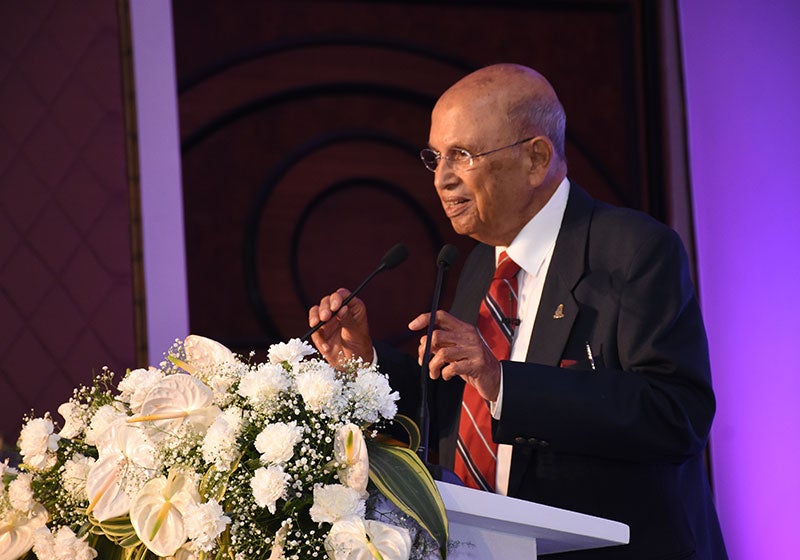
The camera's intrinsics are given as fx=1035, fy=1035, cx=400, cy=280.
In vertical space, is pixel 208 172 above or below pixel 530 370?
above

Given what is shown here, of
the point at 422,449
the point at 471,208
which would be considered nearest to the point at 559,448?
the point at 422,449

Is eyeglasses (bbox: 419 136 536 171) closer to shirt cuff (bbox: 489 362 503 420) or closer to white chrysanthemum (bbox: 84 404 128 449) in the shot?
shirt cuff (bbox: 489 362 503 420)

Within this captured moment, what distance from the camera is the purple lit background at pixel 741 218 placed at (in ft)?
11.5

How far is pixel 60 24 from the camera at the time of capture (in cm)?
351

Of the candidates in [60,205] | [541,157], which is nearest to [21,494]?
[541,157]

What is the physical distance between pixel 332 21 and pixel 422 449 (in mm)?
2819

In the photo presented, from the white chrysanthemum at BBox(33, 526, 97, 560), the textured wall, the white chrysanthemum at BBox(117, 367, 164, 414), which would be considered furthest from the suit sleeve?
the textured wall

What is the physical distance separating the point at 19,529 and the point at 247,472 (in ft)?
1.51

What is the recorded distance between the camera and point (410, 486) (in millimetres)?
1301

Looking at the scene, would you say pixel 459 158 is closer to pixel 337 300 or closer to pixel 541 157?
pixel 541 157

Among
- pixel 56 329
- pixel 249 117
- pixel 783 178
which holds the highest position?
pixel 783 178

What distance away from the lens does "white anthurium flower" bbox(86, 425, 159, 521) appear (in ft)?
4.57

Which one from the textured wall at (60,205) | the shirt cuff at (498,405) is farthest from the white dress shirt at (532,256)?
the textured wall at (60,205)

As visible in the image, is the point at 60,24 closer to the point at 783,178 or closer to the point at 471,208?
the point at 471,208
